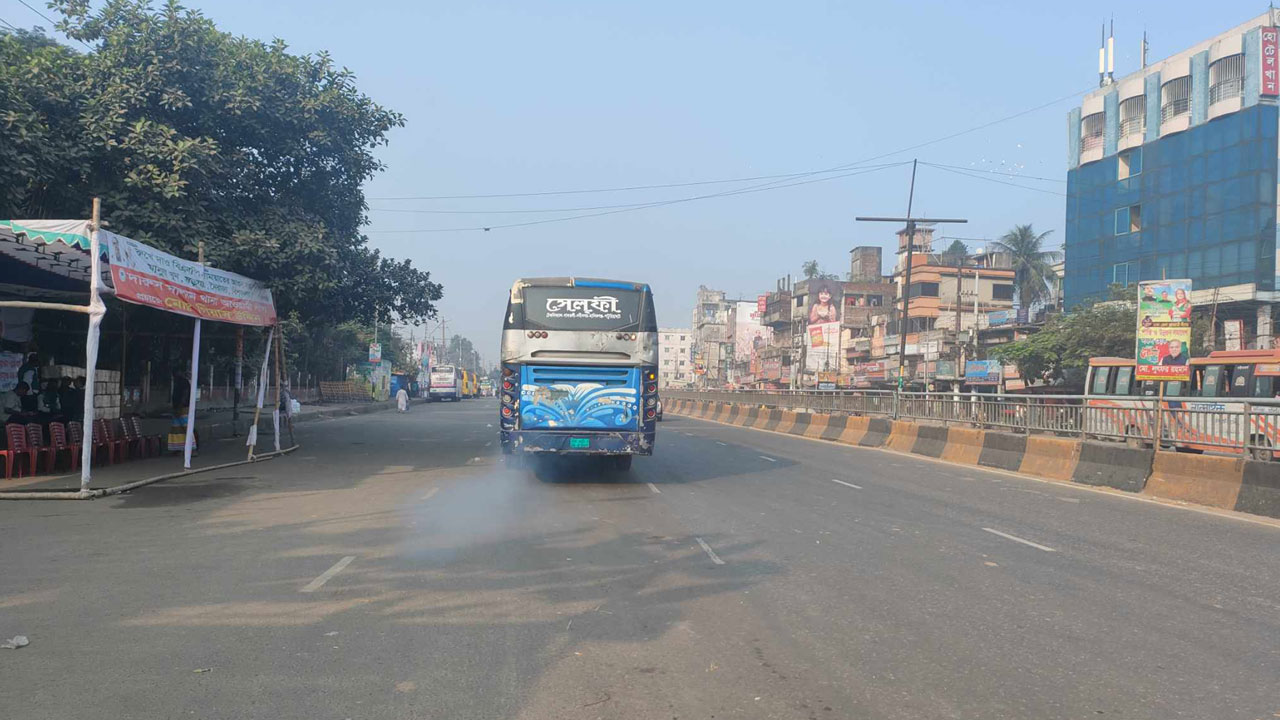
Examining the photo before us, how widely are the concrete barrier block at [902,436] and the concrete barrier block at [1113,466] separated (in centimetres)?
799

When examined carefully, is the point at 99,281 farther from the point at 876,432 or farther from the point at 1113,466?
the point at 876,432

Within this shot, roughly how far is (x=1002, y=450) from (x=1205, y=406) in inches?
153

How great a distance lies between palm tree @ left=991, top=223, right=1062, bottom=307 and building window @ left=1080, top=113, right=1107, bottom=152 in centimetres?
1734

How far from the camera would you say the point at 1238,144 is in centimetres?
4575

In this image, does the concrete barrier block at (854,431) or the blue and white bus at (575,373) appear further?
the concrete barrier block at (854,431)

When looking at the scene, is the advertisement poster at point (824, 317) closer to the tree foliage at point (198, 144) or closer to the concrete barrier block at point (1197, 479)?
the tree foliage at point (198, 144)

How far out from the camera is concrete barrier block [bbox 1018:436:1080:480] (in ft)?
56.0

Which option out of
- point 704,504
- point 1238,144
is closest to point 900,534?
point 704,504

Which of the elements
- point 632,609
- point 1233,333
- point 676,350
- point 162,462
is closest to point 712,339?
point 676,350

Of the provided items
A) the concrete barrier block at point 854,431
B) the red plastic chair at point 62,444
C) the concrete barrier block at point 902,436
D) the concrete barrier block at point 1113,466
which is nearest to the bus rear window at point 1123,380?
the concrete barrier block at point 902,436

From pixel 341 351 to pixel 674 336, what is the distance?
12434 cm

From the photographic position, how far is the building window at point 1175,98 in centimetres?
4950

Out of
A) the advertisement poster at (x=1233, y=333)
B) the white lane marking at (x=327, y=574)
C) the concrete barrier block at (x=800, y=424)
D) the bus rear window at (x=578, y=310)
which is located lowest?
the white lane marking at (x=327, y=574)

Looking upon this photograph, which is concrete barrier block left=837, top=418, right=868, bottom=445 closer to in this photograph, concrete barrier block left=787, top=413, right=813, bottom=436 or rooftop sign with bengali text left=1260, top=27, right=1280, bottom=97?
concrete barrier block left=787, top=413, right=813, bottom=436
